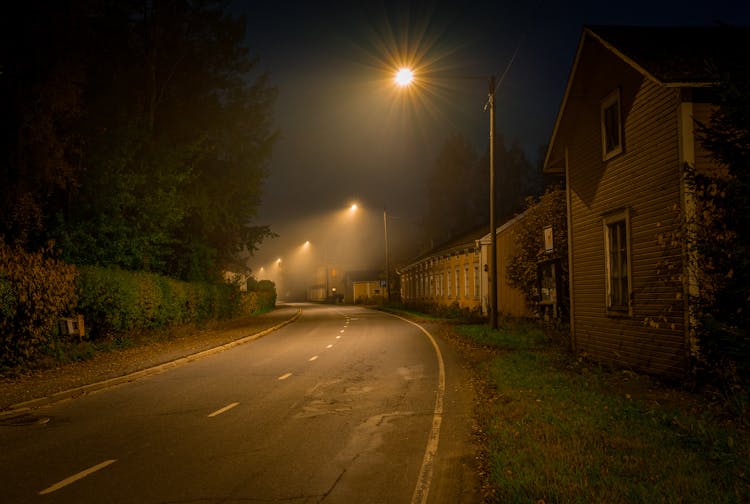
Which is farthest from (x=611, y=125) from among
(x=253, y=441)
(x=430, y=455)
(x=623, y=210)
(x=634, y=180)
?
(x=253, y=441)

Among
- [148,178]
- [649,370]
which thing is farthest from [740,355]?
[148,178]

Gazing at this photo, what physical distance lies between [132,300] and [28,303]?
6.15 meters

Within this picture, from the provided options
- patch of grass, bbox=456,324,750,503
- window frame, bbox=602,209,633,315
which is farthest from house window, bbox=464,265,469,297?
patch of grass, bbox=456,324,750,503

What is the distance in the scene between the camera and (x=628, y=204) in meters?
13.6

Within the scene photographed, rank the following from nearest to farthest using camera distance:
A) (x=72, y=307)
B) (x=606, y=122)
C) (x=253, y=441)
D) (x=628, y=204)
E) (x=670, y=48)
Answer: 1. (x=253, y=441)
2. (x=670, y=48)
3. (x=628, y=204)
4. (x=606, y=122)
5. (x=72, y=307)

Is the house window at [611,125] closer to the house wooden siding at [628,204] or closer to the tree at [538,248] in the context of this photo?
the house wooden siding at [628,204]

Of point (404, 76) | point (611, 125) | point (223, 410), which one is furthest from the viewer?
point (404, 76)

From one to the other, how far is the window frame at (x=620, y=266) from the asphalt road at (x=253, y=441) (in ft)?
13.1

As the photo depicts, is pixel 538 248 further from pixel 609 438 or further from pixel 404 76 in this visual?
pixel 609 438

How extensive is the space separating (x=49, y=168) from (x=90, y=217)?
12.7 ft

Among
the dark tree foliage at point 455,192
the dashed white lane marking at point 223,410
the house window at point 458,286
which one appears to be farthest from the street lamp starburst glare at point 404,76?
the dark tree foliage at point 455,192

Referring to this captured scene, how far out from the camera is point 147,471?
6.70 meters

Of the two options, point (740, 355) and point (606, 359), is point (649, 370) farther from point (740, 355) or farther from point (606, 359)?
point (740, 355)

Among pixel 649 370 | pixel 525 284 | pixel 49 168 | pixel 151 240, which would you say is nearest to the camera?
pixel 649 370
